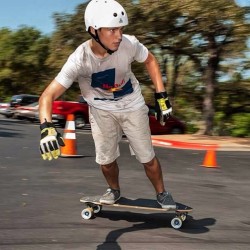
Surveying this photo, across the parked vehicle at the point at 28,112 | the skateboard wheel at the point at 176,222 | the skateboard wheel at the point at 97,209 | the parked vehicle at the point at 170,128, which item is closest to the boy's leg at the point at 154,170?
the skateboard wheel at the point at 176,222

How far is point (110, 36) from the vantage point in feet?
14.2

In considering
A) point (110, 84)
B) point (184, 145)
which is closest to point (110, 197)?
point (110, 84)

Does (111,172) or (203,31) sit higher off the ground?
(203,31)

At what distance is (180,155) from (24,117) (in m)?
15.9

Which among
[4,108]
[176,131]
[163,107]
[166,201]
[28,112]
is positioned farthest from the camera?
[4,108]

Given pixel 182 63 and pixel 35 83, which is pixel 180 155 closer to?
pixel 182 63

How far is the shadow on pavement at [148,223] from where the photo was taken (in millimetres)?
4555

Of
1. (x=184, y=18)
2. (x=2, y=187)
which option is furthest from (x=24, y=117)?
(x=2, y=187)

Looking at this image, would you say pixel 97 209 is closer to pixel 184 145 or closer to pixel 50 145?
pixel 50 145

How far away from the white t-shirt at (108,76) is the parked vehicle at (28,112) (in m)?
21.2

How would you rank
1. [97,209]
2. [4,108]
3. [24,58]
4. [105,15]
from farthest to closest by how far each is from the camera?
[24,58], [4,108], [97,209], [105,15]

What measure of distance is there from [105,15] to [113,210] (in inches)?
90.8

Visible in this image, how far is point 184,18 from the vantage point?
734 inches

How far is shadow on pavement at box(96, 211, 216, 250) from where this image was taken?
14.9ft
